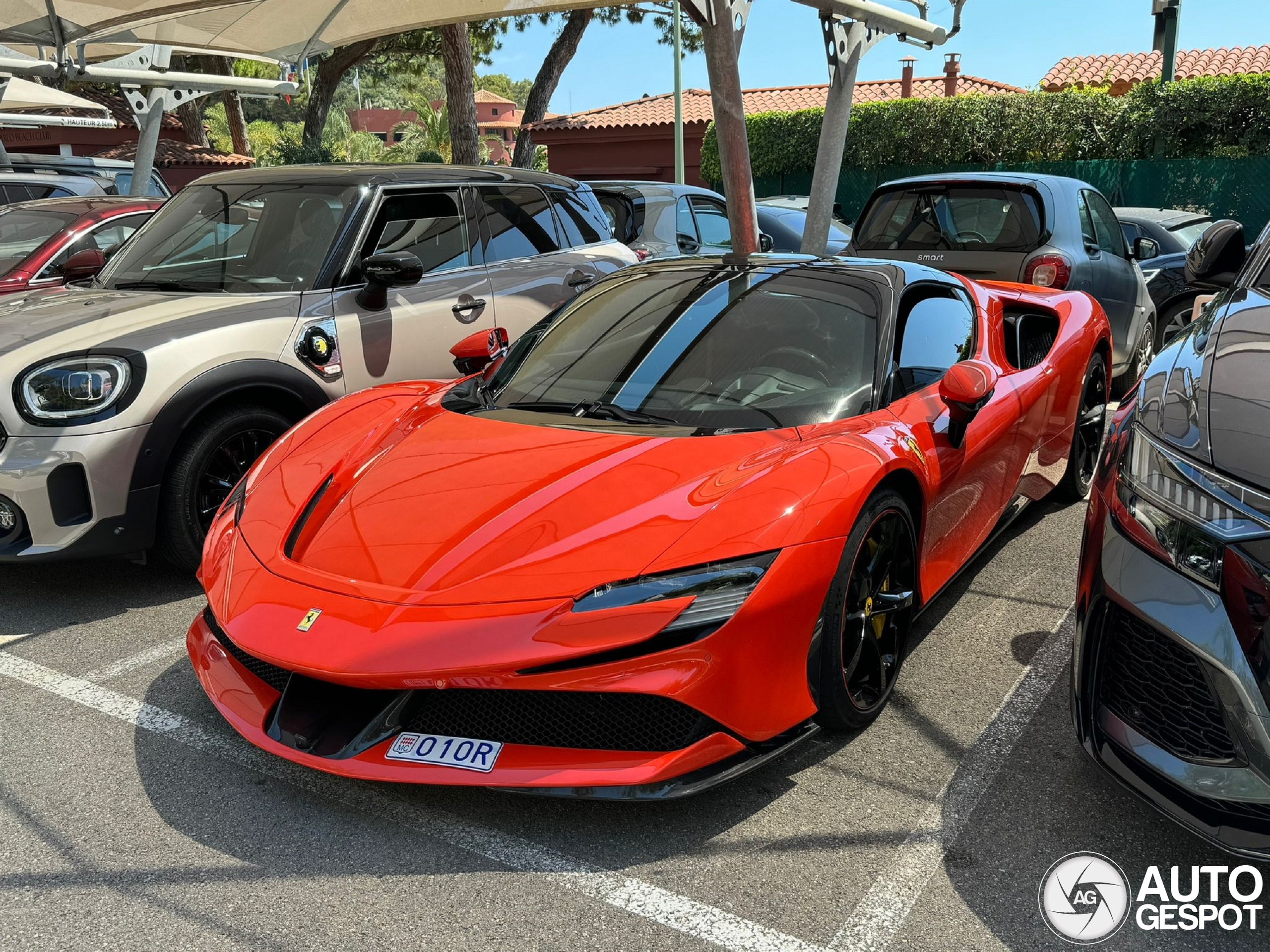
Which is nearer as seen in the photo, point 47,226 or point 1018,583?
point 1018,583

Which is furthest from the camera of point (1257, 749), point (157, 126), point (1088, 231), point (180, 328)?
point (157, 126)

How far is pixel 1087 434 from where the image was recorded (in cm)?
521

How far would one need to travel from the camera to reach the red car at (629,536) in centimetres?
245

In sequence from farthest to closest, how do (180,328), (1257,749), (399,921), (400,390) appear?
1. (180,328)
2. (400,390)
3. (399,921)
4. (1257,749)

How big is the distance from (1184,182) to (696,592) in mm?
19349

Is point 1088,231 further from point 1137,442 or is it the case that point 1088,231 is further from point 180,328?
point 180,328

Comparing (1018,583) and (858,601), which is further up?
(858,601)

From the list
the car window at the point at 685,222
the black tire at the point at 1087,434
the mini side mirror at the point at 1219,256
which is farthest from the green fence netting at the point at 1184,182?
the mini side mirror at the point at 1219,256

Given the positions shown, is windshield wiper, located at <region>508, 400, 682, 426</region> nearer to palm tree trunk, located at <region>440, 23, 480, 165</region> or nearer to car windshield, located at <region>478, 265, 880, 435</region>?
car windshield, located at <region>478, 265, 880, 435</region>

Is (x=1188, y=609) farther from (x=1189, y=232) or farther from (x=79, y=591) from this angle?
(x=1189, y=232)

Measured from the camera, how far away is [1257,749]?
6.80ft

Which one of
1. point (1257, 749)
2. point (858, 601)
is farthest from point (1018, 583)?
point (1257, 749)

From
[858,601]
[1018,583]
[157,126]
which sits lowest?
[1018,583]

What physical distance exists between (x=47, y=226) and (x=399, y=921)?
698 cm
